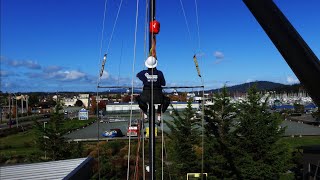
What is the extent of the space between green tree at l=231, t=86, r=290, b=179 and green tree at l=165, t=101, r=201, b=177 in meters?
2.34

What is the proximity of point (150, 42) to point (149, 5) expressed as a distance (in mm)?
625

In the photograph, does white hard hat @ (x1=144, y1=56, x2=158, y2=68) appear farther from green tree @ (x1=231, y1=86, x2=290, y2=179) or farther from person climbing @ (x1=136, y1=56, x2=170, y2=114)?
green tree @ (x1=231, y1=86, x2=290, y2=179)

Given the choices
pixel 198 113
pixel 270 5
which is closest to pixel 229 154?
pixel 198 113

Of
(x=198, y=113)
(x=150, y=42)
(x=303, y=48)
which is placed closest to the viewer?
(x=303, y=48)

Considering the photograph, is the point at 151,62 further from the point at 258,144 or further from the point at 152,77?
the point at 258,144

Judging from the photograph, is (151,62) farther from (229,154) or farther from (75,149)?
(75,149)

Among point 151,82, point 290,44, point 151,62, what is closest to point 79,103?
point 151,62

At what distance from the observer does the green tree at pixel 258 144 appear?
21116mm

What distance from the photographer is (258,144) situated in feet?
72.6

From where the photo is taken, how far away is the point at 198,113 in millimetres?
25562

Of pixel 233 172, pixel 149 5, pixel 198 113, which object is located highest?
pixel 149 5

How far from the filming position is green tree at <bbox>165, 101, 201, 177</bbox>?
22422 millimetres

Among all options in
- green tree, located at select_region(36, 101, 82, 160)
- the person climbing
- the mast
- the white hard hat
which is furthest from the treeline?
the mast

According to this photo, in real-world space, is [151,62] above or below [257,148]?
above
